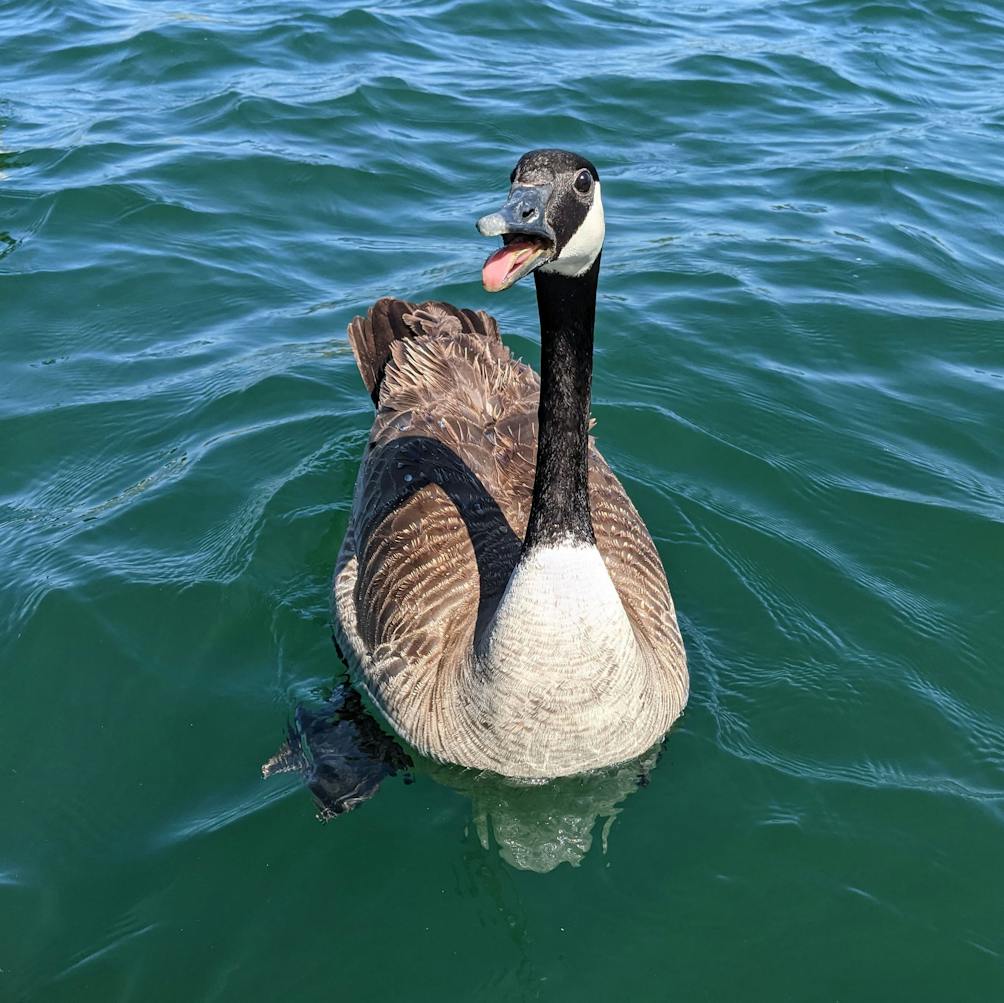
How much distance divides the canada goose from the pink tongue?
0.03 ft

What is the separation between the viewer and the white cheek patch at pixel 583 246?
15.8 ft

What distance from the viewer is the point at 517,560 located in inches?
227

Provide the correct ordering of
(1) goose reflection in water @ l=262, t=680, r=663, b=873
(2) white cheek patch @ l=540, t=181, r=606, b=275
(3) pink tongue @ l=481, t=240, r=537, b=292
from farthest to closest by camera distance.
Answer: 1. (1) goose reflection in water @ l=262, t=680, r=663, b=873
2. (2) white cheek patch @ l=540, t=181, r=606, b=275
3. (3) pink tongue @ l=481, t=240, r=537, b=292

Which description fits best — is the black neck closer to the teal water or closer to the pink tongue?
the pink tongue

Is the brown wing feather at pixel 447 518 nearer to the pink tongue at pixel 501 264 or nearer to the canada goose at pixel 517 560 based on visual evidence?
the canada goose at pixel 517 560

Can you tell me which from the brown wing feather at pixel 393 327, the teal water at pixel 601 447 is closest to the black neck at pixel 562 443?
the teal water at pixel 601 447

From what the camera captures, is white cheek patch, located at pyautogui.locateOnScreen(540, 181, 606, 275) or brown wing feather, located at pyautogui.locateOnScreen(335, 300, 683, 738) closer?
white cheek patch, located at pyautogui.locateOnScreen(540, 181, 606, 275)

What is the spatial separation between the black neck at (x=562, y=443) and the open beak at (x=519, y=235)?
65cm

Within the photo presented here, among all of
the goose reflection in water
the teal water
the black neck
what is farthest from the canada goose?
the teal water

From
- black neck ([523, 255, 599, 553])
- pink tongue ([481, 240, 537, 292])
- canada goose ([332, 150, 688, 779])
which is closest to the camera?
pink tongue ([481, 240, 537, 292])

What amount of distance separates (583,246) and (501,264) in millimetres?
581

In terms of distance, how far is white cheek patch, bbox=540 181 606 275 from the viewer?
4820 millimetres

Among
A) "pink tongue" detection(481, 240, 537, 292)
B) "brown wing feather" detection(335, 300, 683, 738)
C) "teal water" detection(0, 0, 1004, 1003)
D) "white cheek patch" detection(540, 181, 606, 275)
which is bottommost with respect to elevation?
"teal water" detection(0, 0, 1004, 1003)

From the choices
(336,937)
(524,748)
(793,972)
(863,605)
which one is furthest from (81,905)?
(863,605)
